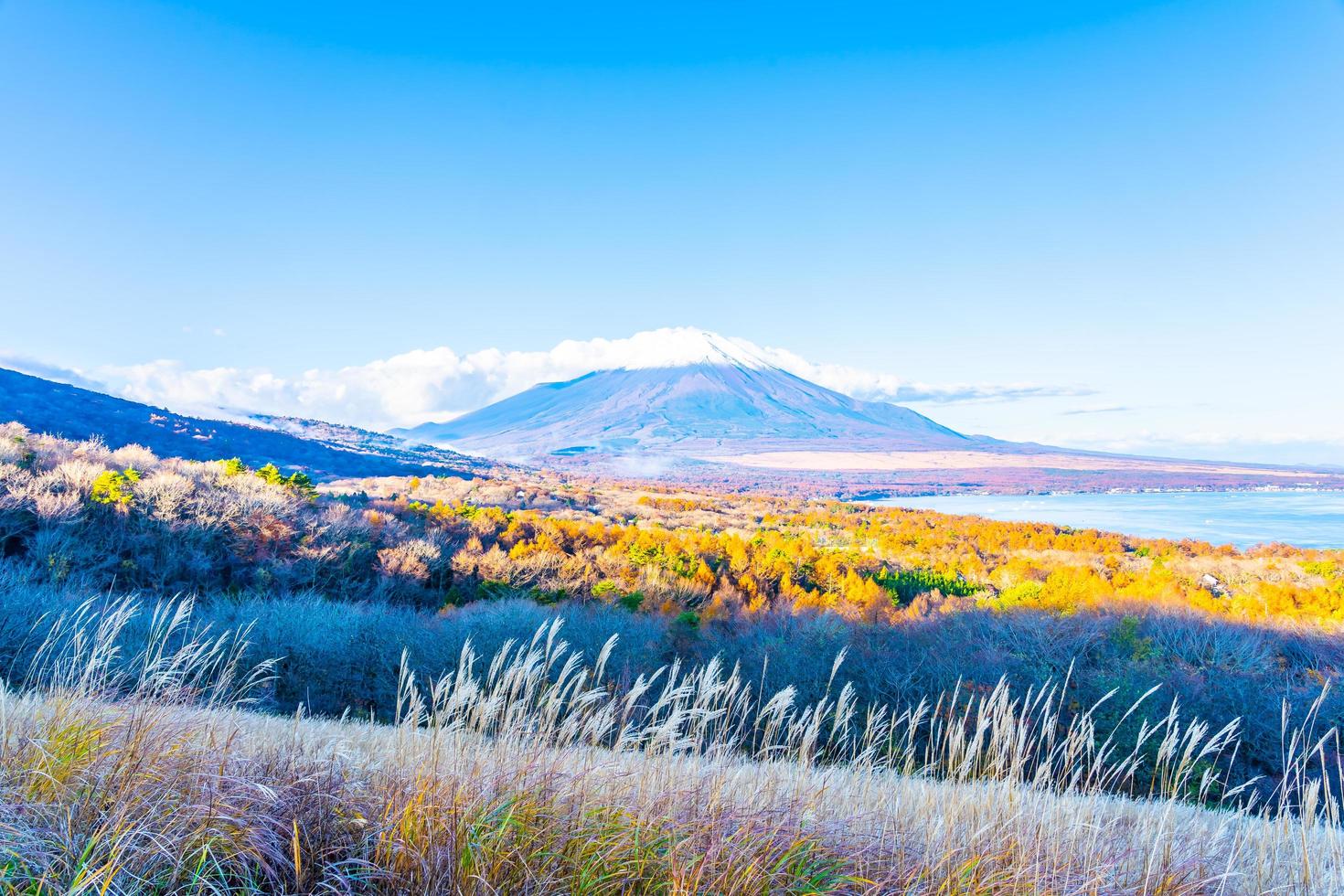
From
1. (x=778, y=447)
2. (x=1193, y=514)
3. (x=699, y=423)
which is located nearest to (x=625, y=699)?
(x=1193, y=514)

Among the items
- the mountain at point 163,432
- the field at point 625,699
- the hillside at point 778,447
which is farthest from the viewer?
the hillside at point 778,447

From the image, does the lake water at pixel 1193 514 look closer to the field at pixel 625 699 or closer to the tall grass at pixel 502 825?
the field at pixel 625 699

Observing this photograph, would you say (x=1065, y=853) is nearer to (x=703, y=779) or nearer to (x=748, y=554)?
(x=703, y=779)

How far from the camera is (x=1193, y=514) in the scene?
2486 inches

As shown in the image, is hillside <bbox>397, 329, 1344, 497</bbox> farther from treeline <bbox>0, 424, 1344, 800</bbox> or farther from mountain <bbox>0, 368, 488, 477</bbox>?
treeline <bbox>0, 424, 1344, 800</bbox>

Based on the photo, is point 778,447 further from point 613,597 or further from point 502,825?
point 502,825

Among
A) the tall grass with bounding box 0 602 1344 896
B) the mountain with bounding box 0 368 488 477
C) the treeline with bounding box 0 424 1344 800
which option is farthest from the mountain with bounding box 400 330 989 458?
the tall grass with bounding box 0 602 1344 896

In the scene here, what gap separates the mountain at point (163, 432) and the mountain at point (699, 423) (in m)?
76.7

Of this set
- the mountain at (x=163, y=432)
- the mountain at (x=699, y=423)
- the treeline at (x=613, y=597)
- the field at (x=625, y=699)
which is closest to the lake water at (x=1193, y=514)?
the field at (x=625, y=699)

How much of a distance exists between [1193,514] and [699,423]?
105 m

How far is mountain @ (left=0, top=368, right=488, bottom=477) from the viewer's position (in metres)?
44.7

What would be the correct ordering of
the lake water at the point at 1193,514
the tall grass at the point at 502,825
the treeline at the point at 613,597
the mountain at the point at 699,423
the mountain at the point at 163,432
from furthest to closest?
the mountain at the point at 699,423
the mountain at the point at 163,432
the lake water at the point at 1193,514
the treeline at the point at 613,597
the tall grass at the point at 502,825

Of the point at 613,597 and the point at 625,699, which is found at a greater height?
the point at 625,699

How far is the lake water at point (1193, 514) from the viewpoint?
43.9 metres
